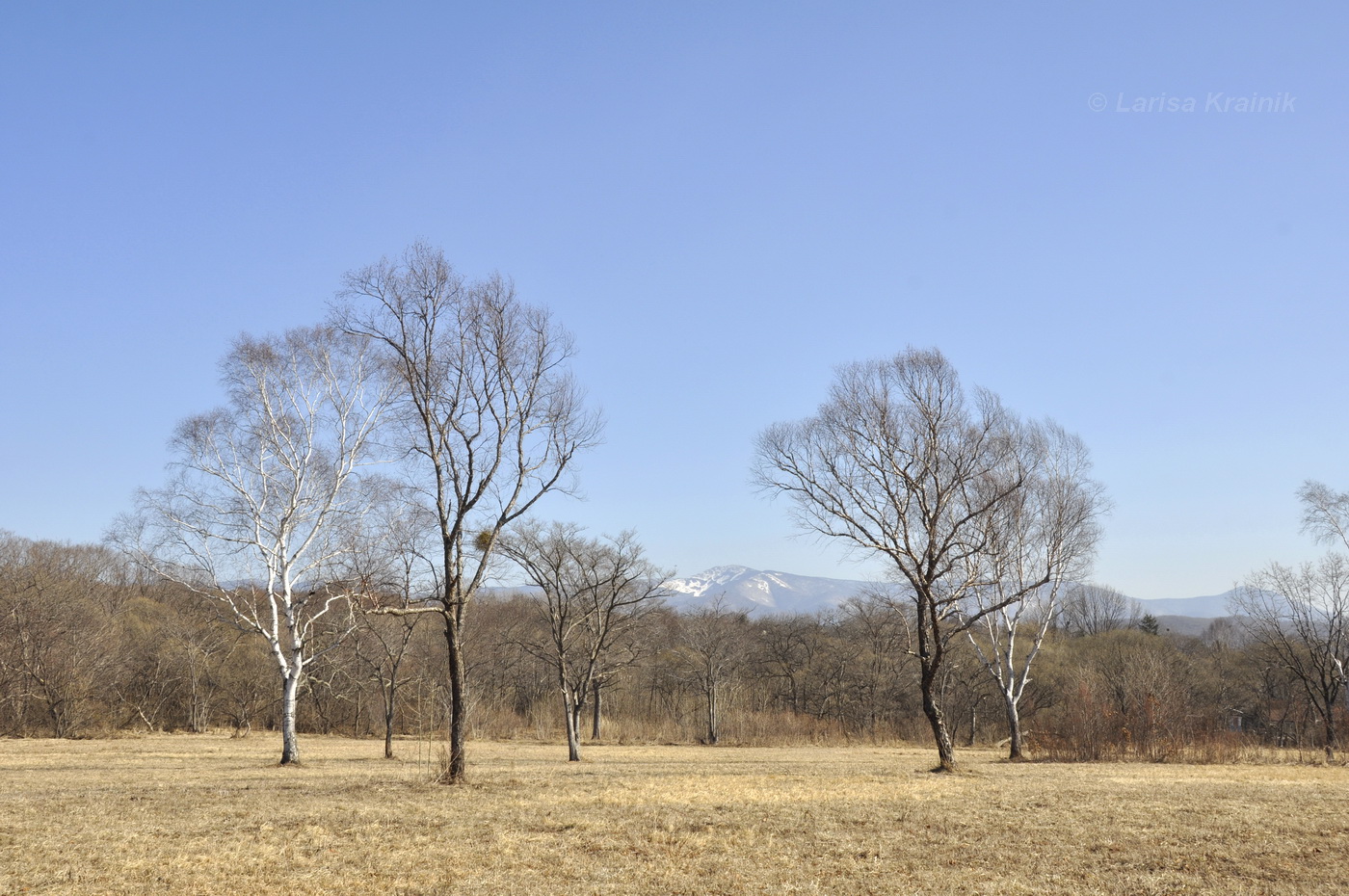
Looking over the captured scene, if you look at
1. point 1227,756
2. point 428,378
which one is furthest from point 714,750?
point 428,378

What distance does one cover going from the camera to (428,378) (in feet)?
54.3

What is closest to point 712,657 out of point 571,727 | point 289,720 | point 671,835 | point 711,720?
point 711,720

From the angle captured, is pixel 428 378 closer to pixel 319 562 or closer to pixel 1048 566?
pixel 319 562

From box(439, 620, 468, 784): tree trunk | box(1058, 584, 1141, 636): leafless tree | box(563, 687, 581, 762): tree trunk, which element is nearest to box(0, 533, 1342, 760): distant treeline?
box(563, 687, 581, 762): tree trunk

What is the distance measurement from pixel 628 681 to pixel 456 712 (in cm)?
3665

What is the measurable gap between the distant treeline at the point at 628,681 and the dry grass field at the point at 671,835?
1323 centimetres

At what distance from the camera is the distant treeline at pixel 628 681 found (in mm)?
31062

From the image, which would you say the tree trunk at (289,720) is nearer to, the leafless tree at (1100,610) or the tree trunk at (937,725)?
the tree trunk at (937,725)

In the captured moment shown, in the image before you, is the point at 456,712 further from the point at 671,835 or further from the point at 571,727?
the point at 571,727

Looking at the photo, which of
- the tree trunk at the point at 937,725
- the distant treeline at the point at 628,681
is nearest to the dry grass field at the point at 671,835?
the tree trunk at the point at 937,725

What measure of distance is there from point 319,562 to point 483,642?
2739 cm

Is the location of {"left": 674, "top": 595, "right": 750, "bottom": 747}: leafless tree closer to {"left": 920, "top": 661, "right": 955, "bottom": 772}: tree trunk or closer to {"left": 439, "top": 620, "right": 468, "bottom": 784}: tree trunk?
{"left": 920, "top": 661, "right": 955, "bottom": 772}: tree trunk

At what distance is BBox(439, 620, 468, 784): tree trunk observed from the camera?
15320mm

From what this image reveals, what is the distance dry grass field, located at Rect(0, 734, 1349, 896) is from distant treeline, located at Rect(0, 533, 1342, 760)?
1323 centimetres
